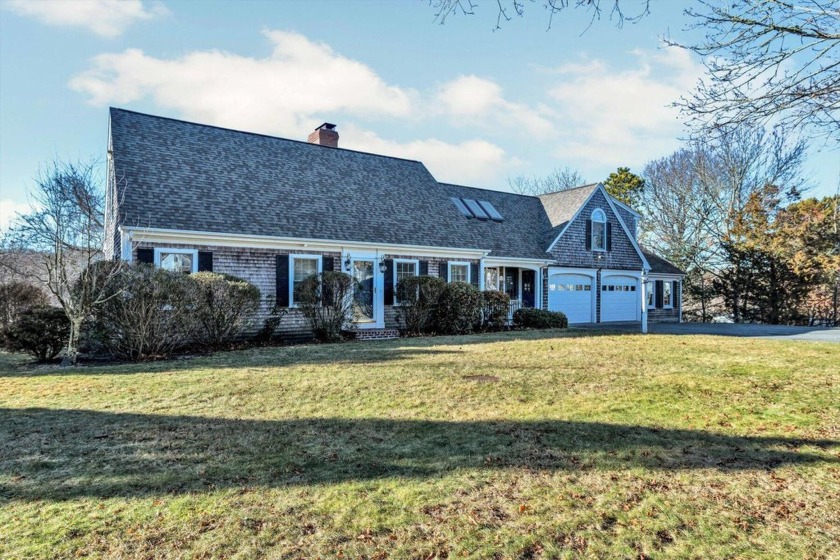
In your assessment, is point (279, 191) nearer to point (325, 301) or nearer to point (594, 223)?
point (325, 301)

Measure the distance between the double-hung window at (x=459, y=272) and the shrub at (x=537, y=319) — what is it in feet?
7.76

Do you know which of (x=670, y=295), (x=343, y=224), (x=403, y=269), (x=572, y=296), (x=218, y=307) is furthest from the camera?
(x=670, y=295)

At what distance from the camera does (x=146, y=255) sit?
469 inches

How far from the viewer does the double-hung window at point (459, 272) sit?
1723 centimetres

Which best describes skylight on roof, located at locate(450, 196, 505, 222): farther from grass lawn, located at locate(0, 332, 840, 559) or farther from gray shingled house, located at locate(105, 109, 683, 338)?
grass lawn, located at locate(0, 332, 840, 559)

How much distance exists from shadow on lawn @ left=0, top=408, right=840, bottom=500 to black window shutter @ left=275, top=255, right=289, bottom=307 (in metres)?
8.33

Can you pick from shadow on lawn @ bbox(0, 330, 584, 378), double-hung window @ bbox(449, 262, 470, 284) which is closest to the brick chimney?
double-hung window @ bbox(449, 262, 470, 284)

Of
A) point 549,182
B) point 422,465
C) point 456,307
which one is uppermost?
point 549,182

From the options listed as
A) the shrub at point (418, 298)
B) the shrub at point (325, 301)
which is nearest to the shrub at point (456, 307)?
the shrub at point (418, 298)

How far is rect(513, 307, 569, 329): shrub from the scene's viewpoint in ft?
58.0

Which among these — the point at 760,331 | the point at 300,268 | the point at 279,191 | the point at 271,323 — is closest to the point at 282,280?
the point at 300,268

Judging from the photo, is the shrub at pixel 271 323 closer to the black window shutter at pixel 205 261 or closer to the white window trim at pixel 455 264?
the black window shutter at pixel 205 261

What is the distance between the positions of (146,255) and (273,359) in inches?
193

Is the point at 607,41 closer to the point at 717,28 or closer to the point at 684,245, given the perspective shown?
the point at 717,28
